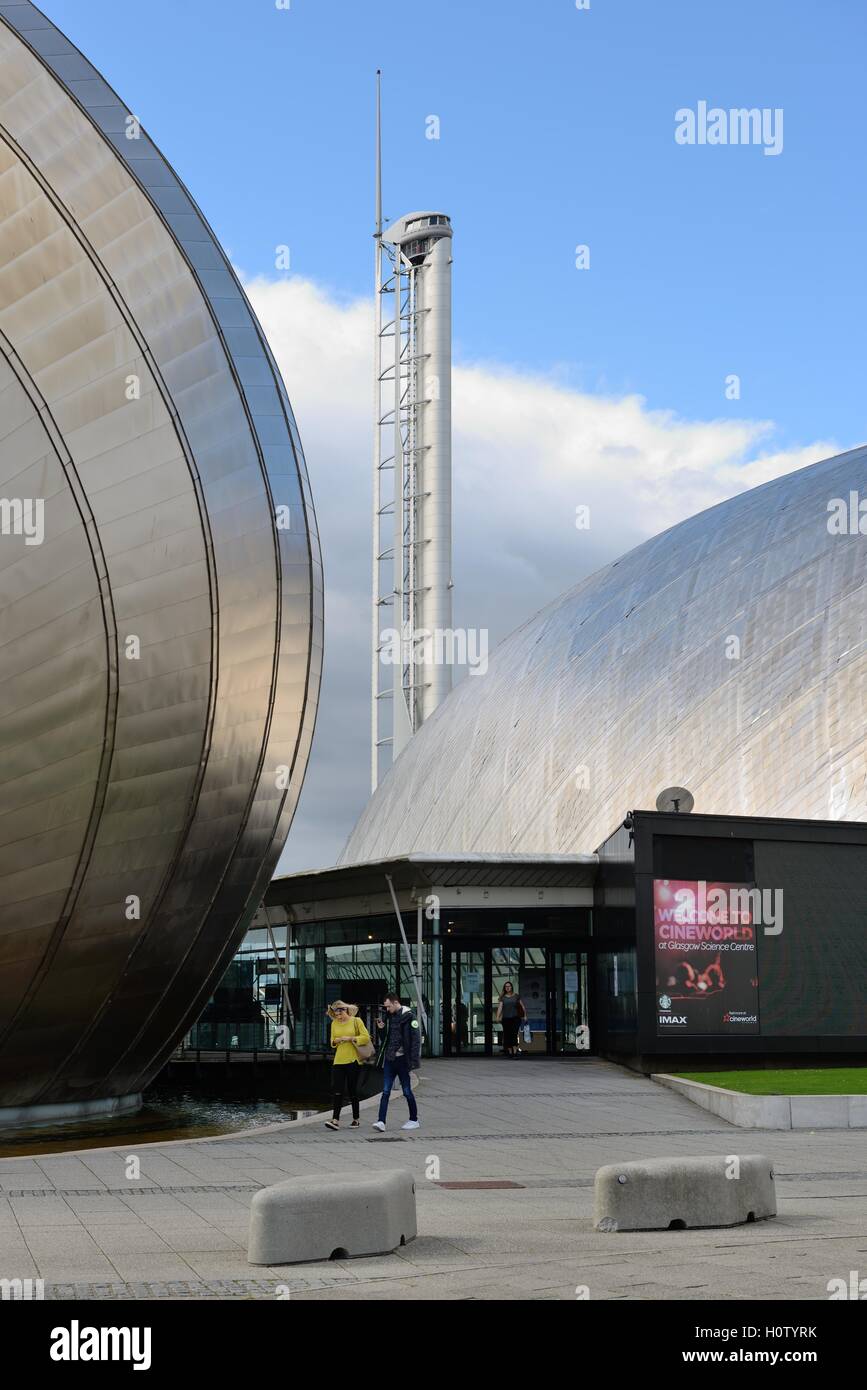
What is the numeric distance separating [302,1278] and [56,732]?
372 inches

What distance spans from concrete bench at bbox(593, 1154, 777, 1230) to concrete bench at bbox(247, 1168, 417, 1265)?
1.54 m

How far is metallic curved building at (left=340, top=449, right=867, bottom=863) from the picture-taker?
30.6m

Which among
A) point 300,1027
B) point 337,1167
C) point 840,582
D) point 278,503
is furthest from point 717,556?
point 337,1167

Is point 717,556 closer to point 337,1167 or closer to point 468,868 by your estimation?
point 468,868

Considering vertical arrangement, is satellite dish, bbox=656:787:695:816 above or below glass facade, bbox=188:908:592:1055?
above

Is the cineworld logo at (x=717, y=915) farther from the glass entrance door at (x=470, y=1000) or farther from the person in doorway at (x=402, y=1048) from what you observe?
the person in doorway at (x=402, y=1048)

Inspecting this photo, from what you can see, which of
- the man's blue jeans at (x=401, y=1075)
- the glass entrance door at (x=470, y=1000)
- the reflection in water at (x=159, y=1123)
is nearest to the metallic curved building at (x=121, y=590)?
the reflection in water at (x=159, y=1123)

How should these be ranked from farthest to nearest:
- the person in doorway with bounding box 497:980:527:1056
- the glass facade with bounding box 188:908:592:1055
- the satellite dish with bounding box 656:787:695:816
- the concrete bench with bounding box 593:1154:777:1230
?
the glass facade with bounding box 188:908:592:1055 → the person in doorway with bounding box 497:980:527:1056 → the satellite dish with bounding box 656:787:695:816 → the concrete bench with bounding box 593:1154:777:1230

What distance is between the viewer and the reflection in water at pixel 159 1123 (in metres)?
16.4

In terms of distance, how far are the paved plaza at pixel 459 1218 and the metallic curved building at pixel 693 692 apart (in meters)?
12.1

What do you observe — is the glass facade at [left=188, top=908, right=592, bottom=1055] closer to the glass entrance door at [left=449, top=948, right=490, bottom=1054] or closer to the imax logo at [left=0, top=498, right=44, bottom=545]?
the glass entrance door at [left=449, top=948, right=490, bottom=1054]
